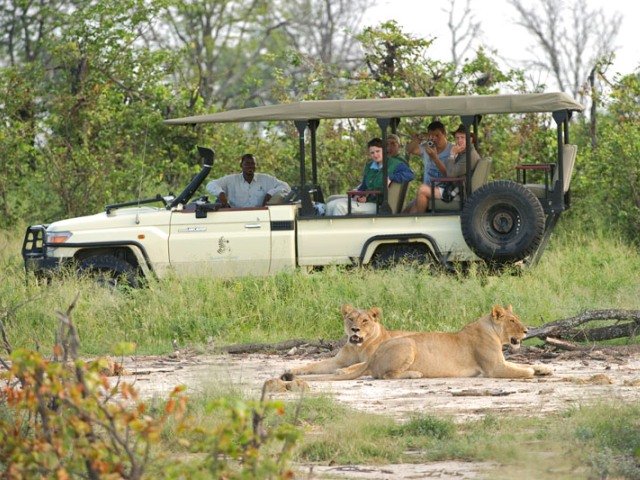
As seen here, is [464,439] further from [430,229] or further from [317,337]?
[430,229]

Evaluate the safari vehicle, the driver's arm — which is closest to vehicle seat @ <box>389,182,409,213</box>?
the safari vehicle

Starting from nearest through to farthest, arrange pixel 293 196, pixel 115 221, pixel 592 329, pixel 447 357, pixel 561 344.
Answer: pixel 447 357, pixel 561 344, pixel 592 329, pixel 115 221, pixel 293 196

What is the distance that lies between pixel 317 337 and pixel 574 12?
26877mm

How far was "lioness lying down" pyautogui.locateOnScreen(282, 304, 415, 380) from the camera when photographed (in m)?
10.0

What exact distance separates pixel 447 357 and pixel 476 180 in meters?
3.85

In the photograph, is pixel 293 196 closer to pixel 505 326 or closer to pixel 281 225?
pixel 281 225

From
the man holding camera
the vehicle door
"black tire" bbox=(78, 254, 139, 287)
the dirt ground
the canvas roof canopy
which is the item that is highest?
the canvas roof canopy

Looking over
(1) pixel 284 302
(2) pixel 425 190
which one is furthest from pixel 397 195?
(1) pixel 284 302

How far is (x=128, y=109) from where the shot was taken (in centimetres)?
2072

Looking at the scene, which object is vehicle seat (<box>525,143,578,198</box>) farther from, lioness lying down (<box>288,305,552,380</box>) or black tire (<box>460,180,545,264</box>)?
lioness lying down (<box>288,305,552,380</box>)

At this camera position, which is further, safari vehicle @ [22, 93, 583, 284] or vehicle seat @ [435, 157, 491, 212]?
vehicle seat @ [435, 157, 491, 212]

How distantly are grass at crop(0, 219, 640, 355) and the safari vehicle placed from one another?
0.76 ft

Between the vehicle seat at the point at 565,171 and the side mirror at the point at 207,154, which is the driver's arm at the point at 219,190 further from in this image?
the vehicle seat at the point at 565,171

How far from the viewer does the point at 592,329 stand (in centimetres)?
1123
